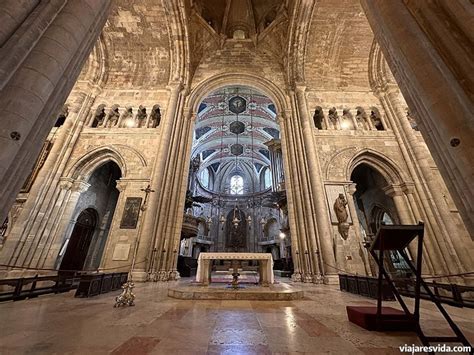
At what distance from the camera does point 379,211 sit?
13156 millimetres

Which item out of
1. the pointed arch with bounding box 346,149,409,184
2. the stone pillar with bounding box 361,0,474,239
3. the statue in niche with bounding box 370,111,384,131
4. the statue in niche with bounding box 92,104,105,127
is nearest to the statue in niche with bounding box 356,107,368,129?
the statue in niche with bounding box 370,111,384,131

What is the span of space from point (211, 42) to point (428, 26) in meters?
14.0

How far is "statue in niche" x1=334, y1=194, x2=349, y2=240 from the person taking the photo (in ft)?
29.0

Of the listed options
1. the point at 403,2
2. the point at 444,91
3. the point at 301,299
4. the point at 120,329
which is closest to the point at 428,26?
the point at 403,2

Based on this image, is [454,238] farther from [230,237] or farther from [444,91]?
[230,237]

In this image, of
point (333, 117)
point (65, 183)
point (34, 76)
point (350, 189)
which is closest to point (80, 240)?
point (65, 183)

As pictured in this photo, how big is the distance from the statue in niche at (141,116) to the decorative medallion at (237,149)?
14.8 metres

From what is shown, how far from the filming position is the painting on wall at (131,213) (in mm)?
9016

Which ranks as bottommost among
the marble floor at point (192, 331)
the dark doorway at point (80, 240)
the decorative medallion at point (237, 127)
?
the marble floor at point (192, 331)

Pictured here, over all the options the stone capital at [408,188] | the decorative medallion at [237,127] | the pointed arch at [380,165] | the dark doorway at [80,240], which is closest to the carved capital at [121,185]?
the dark doorway at [80,240]

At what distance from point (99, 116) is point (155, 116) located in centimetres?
310

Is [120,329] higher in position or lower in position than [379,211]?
lower

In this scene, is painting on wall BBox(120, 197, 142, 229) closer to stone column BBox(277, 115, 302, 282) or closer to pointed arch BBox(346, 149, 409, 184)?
stone column BBox(277, 115, 302, 282)

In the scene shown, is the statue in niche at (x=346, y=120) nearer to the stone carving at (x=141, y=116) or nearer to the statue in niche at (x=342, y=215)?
the statue in niche at (x=342, y=215)
